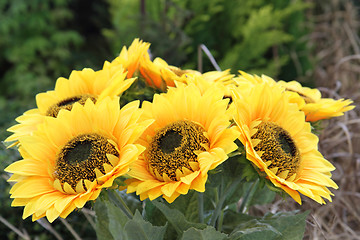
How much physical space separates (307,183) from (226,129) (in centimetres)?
12

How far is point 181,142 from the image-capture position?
473 mm

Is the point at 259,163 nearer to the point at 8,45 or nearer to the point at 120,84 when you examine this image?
the point at 120,84

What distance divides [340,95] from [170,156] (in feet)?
4.30

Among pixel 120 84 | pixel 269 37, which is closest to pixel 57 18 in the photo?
pixel 269 37

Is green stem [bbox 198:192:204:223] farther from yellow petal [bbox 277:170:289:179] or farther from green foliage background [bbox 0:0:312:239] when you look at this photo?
green foliage background [bbox 0:0:312:239]

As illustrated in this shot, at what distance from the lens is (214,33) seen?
6.73 feet

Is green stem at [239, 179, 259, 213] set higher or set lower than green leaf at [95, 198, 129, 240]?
lower

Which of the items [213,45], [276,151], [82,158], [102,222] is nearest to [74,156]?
[82,158]

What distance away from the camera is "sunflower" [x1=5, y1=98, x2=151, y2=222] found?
422 mm

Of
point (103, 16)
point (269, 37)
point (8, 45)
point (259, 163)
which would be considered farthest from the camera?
point (103, 16)

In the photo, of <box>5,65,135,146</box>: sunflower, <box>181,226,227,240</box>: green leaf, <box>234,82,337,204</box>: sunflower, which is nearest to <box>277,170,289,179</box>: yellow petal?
<box>234,82,337,204</box>: sunflower

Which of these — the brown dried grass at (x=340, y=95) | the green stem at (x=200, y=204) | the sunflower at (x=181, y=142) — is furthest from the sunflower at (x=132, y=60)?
the brown dried grass at (x=340, y=95)

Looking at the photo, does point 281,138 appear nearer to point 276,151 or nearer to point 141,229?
point 276,151

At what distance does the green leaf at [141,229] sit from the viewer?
435 mm
